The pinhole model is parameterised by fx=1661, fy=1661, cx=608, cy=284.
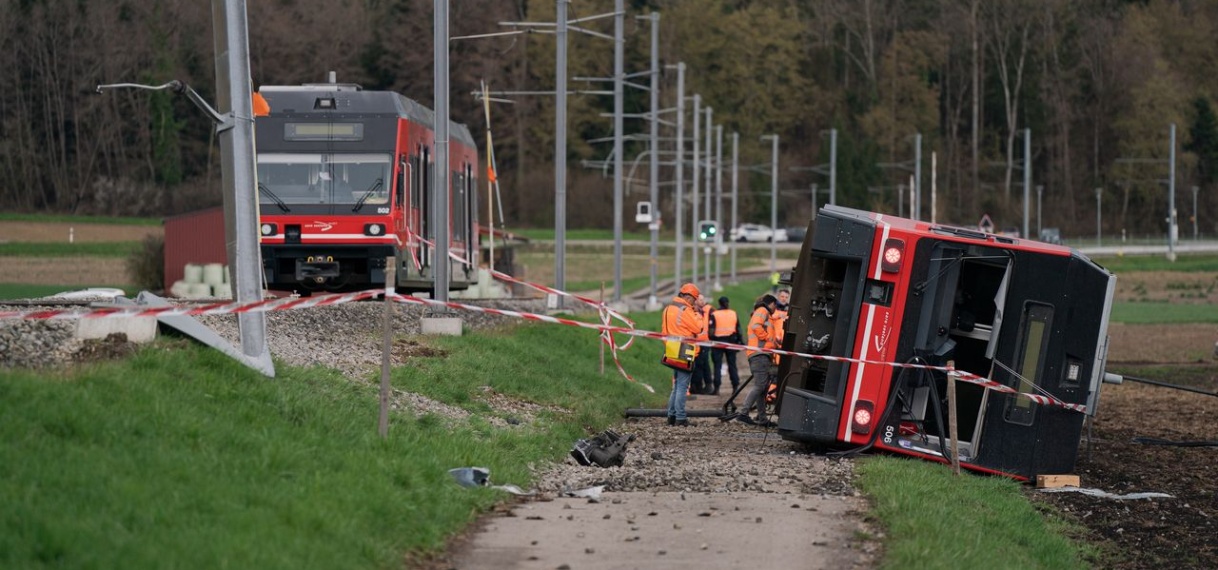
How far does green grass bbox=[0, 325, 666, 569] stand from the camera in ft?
27.5

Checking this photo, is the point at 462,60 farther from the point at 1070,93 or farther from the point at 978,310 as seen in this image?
the point at 978,310

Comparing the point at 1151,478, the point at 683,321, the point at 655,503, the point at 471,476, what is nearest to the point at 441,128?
the point at 683,321

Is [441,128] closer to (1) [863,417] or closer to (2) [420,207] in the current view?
(2) [420,207]

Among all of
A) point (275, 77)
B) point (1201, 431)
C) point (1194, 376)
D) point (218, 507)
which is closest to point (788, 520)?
point (218, 507)

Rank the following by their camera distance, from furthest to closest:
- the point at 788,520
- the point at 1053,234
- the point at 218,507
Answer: the point at 1053,234
the point at 788,520
the point at 218,507

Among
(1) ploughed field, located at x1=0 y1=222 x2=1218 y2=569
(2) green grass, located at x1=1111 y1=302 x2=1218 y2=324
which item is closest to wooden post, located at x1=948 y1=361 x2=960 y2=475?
(1) ploughed field, located at x1=0 y1=222 x2=1218 y2=569

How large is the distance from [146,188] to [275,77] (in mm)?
14392

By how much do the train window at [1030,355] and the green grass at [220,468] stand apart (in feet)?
14.3

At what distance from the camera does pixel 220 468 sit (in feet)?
32.9

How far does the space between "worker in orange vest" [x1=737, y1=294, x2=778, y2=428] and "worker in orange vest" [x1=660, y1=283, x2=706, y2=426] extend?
72 cm

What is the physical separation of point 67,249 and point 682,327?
135ft

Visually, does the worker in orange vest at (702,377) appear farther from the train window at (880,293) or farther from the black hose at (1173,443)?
the train window at (880,293)

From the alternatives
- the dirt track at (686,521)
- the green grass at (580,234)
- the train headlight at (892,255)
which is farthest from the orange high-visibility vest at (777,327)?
the green grass at (580,234)

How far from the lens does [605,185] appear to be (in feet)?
366
